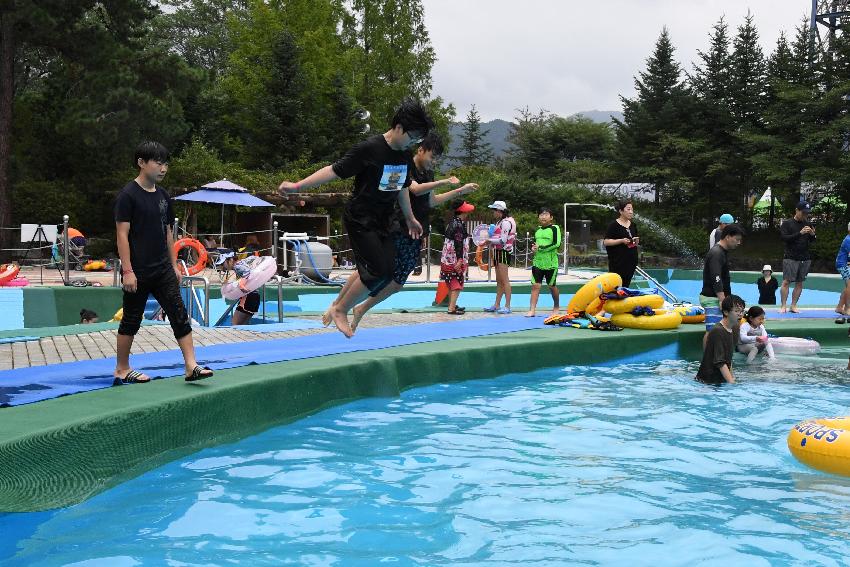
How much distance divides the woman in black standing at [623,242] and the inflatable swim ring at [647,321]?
0.63m

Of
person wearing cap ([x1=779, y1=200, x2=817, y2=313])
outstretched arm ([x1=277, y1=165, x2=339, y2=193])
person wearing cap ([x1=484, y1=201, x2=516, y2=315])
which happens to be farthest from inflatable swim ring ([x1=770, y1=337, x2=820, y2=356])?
outstretched arm ([x1=277, y1=165, x2=339, y2=193])

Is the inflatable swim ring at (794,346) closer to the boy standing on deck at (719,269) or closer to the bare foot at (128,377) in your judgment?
the boy standing on deck at (719,269)

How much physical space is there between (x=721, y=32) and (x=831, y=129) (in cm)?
894

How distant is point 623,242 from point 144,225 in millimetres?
6818

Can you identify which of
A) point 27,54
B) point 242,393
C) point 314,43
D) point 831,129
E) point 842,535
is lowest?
point 842,535

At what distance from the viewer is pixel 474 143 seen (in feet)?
194

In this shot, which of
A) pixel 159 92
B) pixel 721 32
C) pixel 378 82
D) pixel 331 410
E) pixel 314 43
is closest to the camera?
pixel 331 410

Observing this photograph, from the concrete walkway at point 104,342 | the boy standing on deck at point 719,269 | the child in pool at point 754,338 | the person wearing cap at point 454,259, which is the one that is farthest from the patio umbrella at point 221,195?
the child in pool at point 754,338

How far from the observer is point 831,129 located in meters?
30.7

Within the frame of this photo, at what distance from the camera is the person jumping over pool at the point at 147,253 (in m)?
5.31

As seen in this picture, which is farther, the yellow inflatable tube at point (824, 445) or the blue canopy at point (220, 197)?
the blue canopy at point (220, 197)

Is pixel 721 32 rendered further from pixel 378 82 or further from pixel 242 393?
pixel 242 393

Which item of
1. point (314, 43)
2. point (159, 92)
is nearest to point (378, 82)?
point (314, 43)

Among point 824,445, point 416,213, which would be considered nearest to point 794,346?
point 824,445
